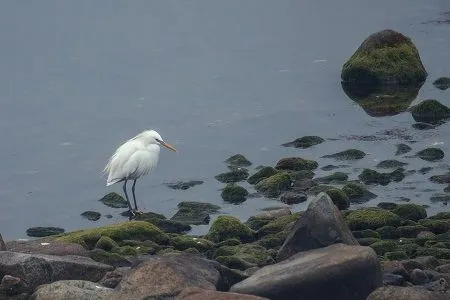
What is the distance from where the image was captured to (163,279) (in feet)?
67.9

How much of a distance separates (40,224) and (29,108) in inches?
593

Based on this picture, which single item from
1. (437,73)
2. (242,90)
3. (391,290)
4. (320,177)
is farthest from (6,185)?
(391,290)

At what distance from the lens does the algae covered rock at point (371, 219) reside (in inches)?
1087

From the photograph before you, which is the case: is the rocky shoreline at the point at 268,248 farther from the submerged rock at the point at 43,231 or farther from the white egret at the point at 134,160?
the white egret at the point at 134,160

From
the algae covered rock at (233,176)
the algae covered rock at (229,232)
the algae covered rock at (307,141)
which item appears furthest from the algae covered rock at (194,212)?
the algae covered rock at (307,141)

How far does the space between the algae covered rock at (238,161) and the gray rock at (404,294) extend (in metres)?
16.9

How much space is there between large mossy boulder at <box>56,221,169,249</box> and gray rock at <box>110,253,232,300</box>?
18.6ft

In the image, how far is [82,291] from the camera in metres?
20.9

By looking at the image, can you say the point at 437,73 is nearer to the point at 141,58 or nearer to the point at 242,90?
the point at 242,90

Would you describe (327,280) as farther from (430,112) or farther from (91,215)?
(430,112)

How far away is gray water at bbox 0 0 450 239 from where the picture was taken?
36.6 meters

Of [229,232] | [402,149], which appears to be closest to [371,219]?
[229,232]

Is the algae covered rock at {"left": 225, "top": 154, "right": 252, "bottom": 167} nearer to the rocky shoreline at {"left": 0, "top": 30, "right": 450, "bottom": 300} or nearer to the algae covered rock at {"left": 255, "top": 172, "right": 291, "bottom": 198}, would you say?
the rocky shoreline at {"left": 0, "top": 30, "right": 450, "bottom": 300}

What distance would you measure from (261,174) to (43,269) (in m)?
13.3
